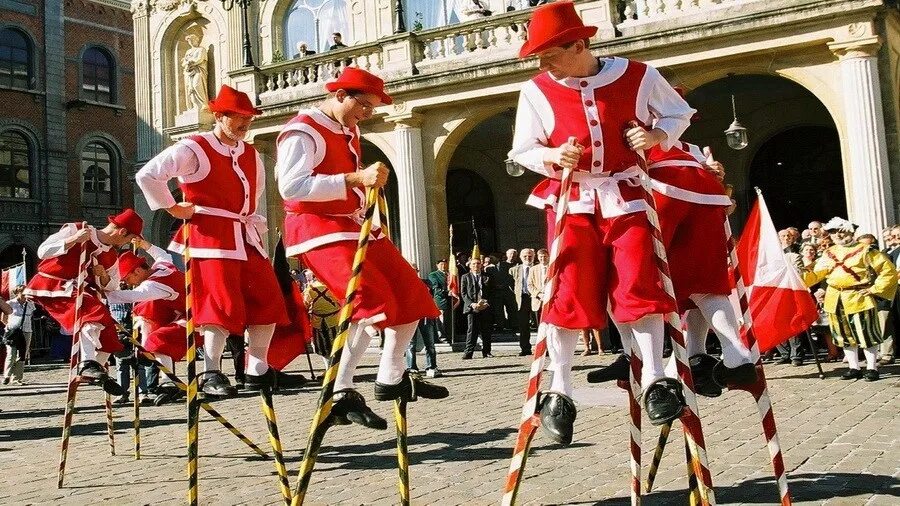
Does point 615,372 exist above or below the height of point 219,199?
below

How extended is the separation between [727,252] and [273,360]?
119 inches

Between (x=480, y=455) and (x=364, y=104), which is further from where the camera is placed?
(x=480, y=455)

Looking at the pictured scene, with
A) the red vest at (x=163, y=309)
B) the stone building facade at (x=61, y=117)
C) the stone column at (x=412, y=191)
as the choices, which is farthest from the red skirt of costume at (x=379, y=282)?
the stone building facade at (x=61, y=117)

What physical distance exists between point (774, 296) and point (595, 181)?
5.96 metres

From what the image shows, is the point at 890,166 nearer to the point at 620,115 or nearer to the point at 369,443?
the point at 369,443

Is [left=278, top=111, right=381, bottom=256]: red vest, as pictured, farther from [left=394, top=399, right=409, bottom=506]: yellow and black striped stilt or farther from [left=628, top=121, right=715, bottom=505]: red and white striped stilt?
[left=628, top=121, right=715, bottom=505]: red and white striped stilt

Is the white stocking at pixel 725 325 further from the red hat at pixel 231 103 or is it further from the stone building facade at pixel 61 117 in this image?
the stone building facade at pixel 61 117

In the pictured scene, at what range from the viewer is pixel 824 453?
554 cm

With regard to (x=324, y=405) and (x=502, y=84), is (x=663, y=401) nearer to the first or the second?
(x=324, y=405)

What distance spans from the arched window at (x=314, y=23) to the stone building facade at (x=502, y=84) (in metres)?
0.04

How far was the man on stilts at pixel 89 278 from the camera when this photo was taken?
7.64m

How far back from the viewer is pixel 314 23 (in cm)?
2236

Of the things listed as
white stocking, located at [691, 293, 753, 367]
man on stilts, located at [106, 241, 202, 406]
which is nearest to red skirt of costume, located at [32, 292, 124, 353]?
man on stilts, located at [106, 241, 202, 406]

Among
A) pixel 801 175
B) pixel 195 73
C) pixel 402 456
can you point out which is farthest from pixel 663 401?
pixel 195 73
